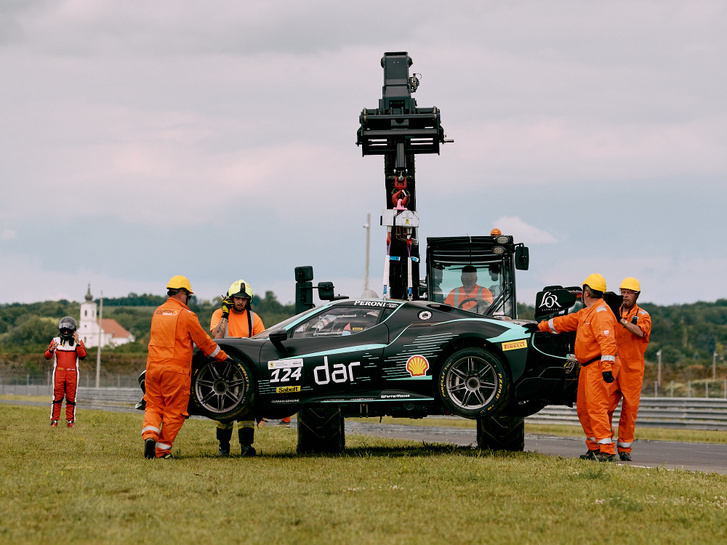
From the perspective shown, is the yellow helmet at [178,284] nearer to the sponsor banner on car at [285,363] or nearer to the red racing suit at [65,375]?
the sponsor banner on car at [285,363]

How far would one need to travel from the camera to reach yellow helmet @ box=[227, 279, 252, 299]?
457 inches

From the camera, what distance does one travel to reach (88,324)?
174125 millimetres

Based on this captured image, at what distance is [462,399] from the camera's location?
9.90 metres

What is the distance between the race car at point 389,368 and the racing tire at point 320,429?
39 centimetres

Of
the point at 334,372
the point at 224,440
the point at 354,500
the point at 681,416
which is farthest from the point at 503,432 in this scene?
the point at 681,416

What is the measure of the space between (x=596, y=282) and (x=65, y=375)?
10349 millimetres

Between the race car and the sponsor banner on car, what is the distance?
0.01 meters

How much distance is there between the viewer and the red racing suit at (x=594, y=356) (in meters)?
10.4

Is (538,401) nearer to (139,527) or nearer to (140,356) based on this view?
(139,527)

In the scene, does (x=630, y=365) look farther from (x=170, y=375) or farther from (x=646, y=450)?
(x=170, y=375)

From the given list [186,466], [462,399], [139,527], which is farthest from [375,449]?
[139,527]

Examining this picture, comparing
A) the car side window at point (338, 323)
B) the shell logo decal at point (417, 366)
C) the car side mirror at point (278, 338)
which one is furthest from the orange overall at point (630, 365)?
the car side mirror at point (278, 338)

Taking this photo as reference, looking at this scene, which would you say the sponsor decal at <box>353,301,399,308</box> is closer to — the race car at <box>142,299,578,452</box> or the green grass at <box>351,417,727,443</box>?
the race car at <box>142,299,578,452</box>

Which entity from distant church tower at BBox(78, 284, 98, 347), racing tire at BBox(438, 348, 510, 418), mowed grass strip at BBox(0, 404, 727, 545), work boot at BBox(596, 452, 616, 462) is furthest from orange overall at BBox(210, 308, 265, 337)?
distant church tower at BBox(78, 284, 98, 347)
